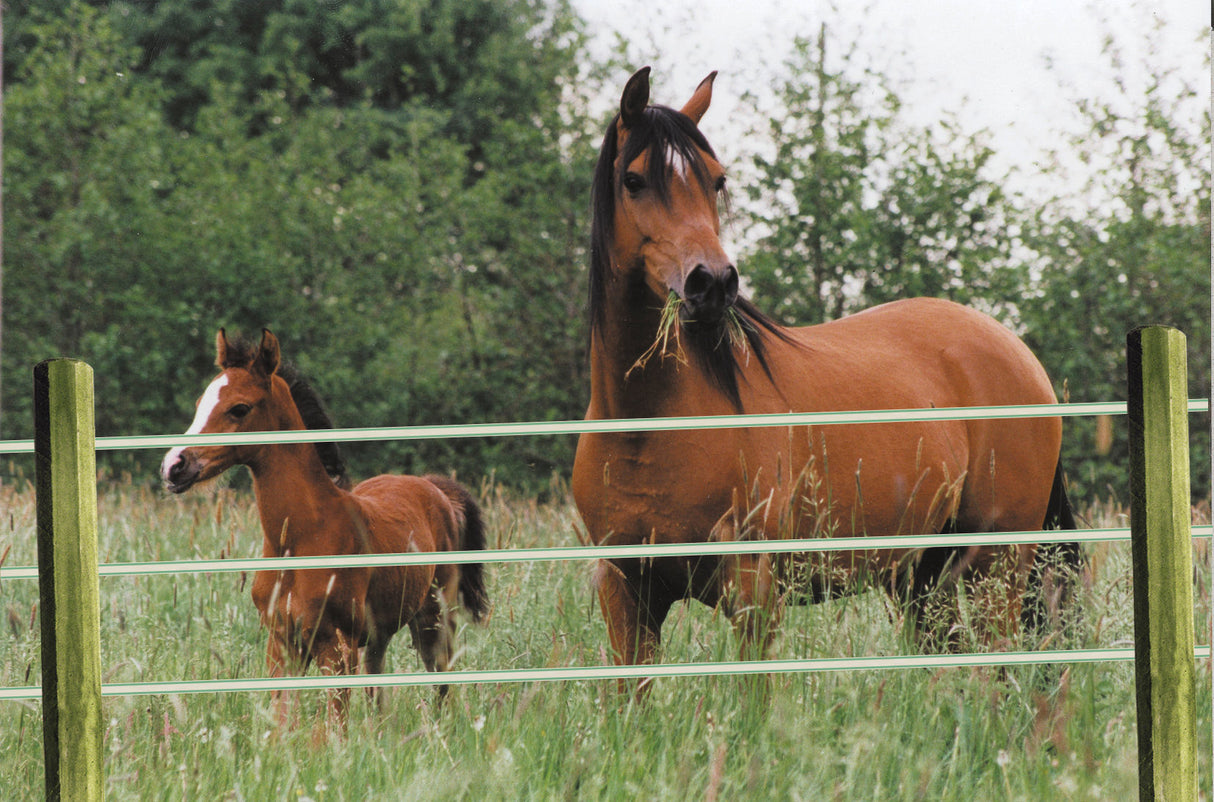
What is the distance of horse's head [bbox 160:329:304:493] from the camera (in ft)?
9.72

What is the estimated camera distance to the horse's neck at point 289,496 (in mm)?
3174

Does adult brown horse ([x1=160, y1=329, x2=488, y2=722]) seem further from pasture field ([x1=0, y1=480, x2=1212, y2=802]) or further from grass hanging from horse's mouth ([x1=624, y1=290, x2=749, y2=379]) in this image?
grass hanging from horse's mouth ([x1=624, y1=290, x2=749, y2=379])

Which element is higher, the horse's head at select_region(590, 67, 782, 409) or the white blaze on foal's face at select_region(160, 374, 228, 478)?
the horse's head at select_region(590, 67, 782, 409)

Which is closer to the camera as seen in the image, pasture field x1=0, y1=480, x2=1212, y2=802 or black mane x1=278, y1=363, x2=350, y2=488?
pasture field x1=0, y1=480, x2=1212, y2=802

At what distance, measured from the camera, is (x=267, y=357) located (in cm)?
315

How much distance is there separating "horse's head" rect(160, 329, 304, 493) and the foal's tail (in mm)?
822

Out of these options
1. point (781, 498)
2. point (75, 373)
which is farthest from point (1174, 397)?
point (75, 373)

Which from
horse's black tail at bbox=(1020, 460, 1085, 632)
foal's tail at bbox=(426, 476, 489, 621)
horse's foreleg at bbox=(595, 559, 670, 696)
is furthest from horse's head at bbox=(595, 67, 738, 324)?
horse's black tail at bbox=(1020, 460, 1085, 632)

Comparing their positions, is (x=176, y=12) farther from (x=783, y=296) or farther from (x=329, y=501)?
(x=329, y=501)

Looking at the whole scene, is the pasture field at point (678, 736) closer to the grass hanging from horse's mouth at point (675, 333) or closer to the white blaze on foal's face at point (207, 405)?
the white blaze on foal's face at point (207, 405)

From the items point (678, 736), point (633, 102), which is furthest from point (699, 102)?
point (678, 736)

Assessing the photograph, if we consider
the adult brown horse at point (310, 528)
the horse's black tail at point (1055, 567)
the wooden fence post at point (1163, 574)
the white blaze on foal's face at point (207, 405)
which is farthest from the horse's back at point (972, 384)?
the white blaze on foal's face at point (207, 405)

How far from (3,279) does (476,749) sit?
26.4 ft

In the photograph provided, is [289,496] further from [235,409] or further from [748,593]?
[748,593]
